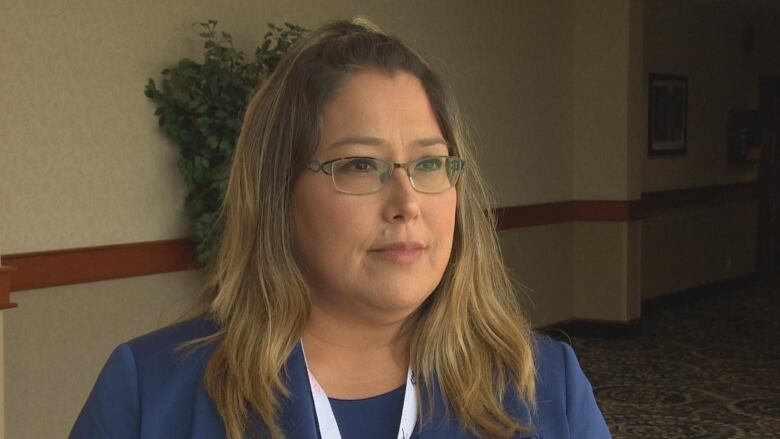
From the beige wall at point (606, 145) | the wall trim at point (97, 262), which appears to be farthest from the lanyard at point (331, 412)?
the beige wall at point (606, 145)

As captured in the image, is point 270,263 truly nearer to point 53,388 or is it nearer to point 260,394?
point 260,394

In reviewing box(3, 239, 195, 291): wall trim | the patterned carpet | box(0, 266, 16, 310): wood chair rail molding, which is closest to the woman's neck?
box(0, 266, 16, 310): wood chair rail molding

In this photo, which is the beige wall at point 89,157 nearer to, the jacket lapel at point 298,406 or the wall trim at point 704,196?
the jacket lapel at point 298,406

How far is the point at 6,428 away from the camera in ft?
13.9

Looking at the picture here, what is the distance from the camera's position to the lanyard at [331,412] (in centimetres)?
132

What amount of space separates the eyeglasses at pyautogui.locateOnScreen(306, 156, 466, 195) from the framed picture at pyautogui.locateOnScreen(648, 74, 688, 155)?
8.22 m

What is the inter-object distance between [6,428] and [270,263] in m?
3.27

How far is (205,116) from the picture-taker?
15.6 feet

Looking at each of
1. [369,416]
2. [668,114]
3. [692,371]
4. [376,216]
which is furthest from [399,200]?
[668,114]

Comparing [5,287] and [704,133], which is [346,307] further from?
[704,133]

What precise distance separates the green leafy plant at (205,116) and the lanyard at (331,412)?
134 inches

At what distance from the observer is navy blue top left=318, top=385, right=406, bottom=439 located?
1341mm

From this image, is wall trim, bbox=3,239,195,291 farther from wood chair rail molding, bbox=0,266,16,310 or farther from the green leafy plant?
wood chair rail molding, bbox=0,266,16,310

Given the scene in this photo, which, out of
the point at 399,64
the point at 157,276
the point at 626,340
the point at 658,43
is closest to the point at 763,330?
the point at 626,340
